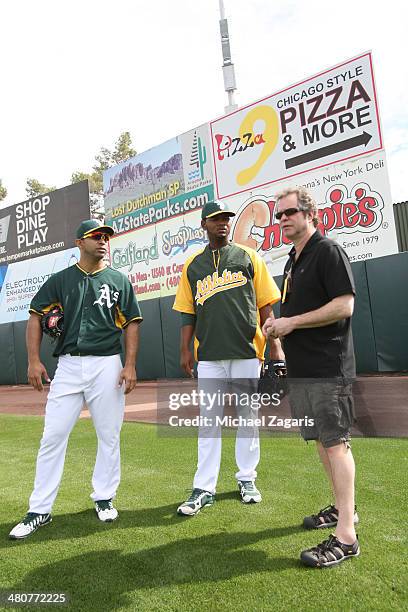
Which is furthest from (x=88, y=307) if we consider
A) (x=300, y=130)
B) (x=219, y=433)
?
(x=300, y=130)

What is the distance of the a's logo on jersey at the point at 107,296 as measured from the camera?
3492 millimetres

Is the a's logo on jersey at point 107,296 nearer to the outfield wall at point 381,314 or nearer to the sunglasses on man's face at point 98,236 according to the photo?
the sunglasses on man's face at point 98,236

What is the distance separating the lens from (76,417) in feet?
11.2

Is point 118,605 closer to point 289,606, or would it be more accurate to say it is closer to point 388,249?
point 289,606

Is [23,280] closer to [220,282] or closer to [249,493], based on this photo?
[220,282]

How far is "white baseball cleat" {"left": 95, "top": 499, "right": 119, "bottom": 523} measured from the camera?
3303 millimetres

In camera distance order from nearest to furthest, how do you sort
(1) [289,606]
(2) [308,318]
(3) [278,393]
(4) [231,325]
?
(1) [289,606], (2) [308,318], (3) [278,393], (4) [231,325]

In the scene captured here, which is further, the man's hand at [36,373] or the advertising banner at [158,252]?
the advertising banner at [158,252]

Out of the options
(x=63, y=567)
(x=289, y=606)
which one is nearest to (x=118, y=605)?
(x=63, y=567)

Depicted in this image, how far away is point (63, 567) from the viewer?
2.63m

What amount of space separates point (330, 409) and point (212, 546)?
1040mm

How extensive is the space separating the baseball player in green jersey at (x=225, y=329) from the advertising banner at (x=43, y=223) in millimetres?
15610

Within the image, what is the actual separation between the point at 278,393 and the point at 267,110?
439 inches

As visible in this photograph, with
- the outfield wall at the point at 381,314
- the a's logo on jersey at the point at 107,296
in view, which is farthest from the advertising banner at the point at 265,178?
the a's logo on jersey at the point at 107,296
